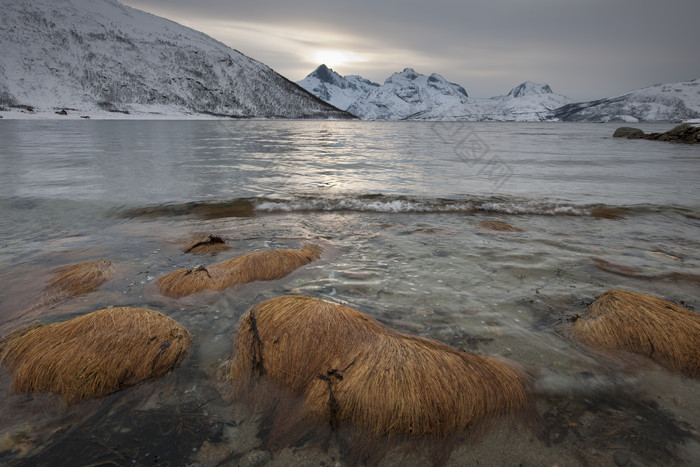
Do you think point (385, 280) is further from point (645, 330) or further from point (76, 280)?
point (76, 280)

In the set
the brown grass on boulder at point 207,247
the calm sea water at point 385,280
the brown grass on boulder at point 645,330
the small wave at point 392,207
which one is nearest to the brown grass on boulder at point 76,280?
the calm sea water at point 385,280

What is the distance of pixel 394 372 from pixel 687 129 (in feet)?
234

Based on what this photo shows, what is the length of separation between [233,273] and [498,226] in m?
7.41

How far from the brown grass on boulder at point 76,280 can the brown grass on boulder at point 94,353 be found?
1.25 meters

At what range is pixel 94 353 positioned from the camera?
11.8 ft

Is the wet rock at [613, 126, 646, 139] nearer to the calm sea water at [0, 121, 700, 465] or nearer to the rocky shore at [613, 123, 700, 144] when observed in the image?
the rocky shore at [613, 123, 700, 144]

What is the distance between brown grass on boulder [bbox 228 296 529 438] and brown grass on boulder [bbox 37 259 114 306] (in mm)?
3255

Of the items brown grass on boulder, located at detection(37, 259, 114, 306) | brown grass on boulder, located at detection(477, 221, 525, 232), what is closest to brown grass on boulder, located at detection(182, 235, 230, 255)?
brown grass on boulder, located at detection(37, 259, 114, 306)

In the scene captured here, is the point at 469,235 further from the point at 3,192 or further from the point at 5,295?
the point at 3,192

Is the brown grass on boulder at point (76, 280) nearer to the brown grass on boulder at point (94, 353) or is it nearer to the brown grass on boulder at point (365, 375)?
the brown grass on boulder at point (94, 353)

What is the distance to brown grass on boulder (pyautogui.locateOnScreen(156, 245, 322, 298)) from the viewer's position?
5.65 meters

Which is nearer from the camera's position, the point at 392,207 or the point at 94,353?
the point at 94,353

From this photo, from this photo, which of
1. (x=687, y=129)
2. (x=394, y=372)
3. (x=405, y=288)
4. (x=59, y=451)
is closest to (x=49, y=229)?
(x=59, y=451)

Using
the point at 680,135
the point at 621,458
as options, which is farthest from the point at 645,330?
the point at 680,135
